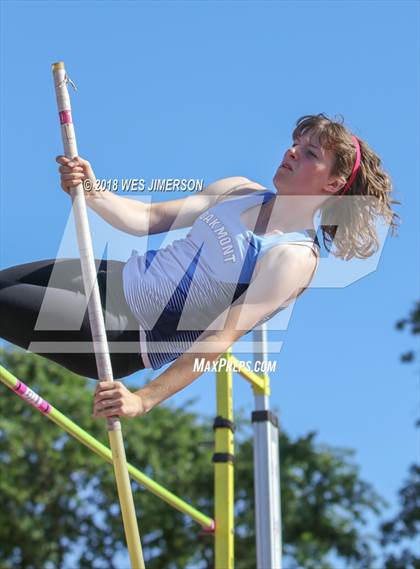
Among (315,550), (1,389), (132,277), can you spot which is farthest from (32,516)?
(132,277)

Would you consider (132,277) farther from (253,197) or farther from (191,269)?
(253,197)

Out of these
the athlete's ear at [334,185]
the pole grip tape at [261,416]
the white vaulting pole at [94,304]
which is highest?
the pole grip tape at [261,416]

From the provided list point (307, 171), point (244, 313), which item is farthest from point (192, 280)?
point (307, 171)

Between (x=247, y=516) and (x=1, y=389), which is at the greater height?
(x=1, y=389)

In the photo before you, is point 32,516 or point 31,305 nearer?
point 31,305

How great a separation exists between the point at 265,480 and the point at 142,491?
15.3m

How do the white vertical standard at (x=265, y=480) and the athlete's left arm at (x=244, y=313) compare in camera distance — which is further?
the white vertical standard at (x=265, y=480)

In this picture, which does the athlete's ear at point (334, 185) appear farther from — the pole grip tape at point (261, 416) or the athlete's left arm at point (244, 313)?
the pole grip tape at point (261, 416)

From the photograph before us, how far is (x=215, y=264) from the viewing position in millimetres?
3477

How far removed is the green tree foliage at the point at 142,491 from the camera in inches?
790

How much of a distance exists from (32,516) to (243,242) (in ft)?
57.8

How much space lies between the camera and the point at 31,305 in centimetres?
340

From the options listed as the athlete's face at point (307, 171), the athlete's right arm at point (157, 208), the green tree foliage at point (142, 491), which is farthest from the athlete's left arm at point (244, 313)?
the green tree foliage at point (142, 491)

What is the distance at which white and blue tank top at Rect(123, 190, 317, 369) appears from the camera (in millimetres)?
3457
